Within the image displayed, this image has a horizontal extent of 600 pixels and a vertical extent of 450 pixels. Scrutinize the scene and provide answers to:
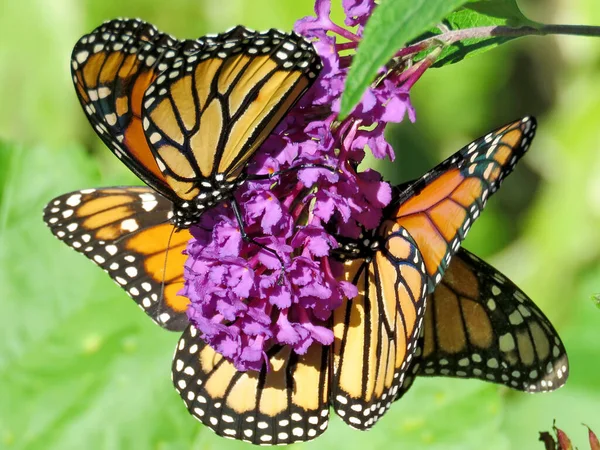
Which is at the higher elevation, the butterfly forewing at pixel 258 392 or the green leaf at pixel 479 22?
the green leaf at pixel 479 22

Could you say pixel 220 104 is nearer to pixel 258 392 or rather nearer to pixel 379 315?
pixel 379 315

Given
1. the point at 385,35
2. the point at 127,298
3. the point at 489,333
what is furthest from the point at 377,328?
the point at 127,298

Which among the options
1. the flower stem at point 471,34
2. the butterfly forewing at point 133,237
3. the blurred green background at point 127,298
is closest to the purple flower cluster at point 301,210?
the flower stem at point 471,34

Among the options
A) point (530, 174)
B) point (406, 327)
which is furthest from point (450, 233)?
point (530, 174)

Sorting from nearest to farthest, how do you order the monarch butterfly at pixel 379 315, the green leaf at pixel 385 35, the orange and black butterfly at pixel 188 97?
the green leaf at pixel 385 35 < the orange and black butterfly at pixel 188 97 < the monarch butterfly at pixel 379 315

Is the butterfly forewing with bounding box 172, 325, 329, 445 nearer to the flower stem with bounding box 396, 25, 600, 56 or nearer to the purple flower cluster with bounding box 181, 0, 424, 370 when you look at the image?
the purple flower cluster with bounding box 181, 0, 424, 370

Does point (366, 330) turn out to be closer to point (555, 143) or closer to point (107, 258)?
point (107, 258)

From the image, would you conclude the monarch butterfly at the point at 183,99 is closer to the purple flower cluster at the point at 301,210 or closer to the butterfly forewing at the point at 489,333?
the purple flower cluster at the point at 301,210
